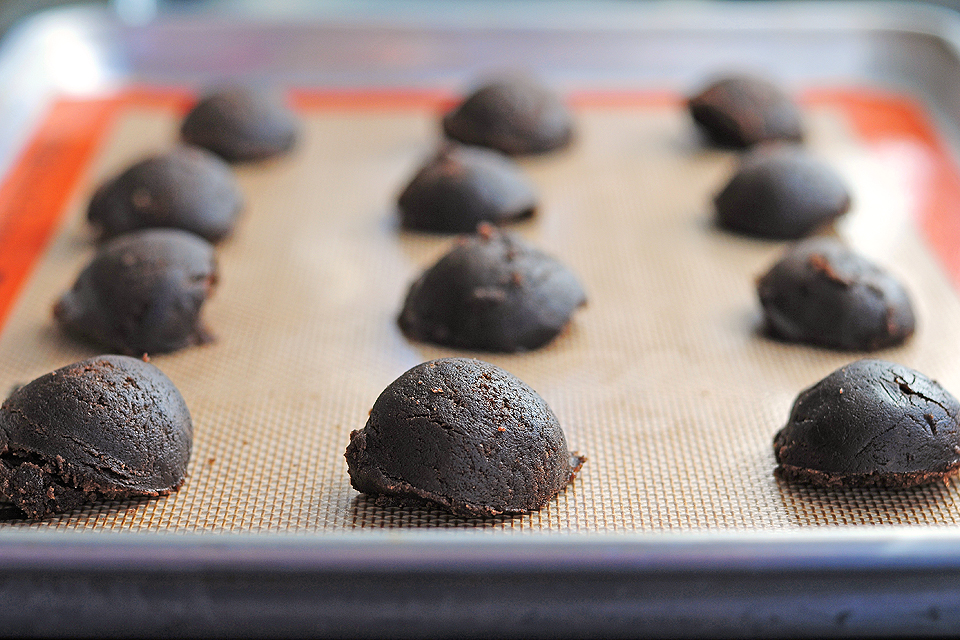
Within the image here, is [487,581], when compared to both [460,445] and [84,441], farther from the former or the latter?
[84,441]

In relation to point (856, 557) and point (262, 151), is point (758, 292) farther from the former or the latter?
point (262, 151)

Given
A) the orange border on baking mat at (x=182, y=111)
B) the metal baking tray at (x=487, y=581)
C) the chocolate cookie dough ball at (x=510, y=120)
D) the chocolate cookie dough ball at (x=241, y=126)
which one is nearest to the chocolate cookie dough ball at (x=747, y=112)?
the orange border on baking mat at (x=182, y=111)

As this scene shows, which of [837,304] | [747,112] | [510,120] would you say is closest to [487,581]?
[837,304]

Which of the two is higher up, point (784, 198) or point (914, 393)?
point (914, 393)

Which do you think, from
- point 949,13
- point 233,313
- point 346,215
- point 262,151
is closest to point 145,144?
point 262,151

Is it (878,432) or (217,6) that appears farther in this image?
(217,6)

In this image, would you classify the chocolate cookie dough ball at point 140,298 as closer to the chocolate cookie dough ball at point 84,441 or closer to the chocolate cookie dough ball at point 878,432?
the chocolate cookie dough ball at point 84,441
